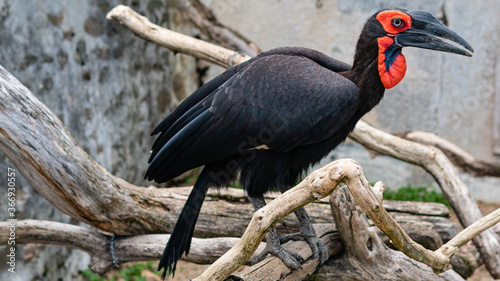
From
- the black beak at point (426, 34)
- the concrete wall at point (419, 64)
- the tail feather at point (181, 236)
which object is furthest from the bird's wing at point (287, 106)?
the concrete wall at point (419, 64)

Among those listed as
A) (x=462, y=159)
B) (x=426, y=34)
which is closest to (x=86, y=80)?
(x=426, y=34)

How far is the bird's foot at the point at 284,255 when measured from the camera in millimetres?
2209

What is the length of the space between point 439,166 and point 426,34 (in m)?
1.27

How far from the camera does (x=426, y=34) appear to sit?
7.09ft

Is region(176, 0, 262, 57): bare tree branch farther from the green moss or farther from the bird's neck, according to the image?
the green moss

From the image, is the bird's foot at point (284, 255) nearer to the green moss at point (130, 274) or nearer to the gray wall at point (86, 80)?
the gray wall at point (86, 80)

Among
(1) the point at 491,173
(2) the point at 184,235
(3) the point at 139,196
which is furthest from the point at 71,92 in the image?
(1) the point at 491,173

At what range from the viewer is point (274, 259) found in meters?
2.22

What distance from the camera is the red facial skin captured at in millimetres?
2195

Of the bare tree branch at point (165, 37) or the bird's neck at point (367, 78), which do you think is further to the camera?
the bare tree branch at point (165, 37)

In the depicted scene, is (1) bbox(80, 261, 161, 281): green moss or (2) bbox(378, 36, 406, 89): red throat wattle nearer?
(2) bbox(378, 36, 406, 89): red throat wattle

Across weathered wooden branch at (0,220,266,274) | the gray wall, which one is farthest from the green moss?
weathered wooden branch at (0,220,266,274)

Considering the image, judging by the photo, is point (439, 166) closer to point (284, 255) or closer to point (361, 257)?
point (361, 257)

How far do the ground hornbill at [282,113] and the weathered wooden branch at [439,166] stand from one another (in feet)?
3.09
